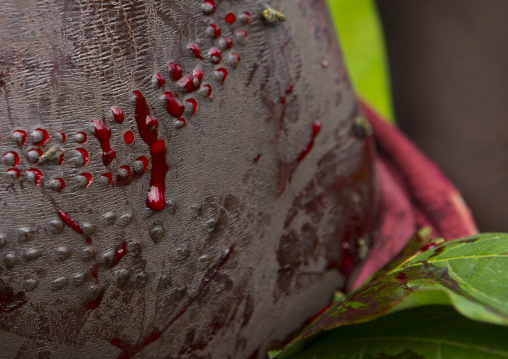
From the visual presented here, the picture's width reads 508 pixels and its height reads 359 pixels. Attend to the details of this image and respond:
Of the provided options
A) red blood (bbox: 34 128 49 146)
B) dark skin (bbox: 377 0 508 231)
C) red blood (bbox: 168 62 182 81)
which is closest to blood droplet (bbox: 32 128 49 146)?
red blood (bbox: 34 128 49 146)

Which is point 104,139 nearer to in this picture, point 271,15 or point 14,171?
point 14,171

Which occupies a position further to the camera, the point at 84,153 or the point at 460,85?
the point at 460,85

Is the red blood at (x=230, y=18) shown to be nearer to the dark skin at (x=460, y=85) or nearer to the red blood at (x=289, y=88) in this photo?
the red blood at (x=289, y=88)

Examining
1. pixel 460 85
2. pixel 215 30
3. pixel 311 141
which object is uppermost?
pixel 215 30

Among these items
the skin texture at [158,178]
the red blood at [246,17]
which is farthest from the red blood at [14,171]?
the red blood at [246,17]

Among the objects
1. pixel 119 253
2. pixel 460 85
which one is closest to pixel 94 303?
pixel 119 253

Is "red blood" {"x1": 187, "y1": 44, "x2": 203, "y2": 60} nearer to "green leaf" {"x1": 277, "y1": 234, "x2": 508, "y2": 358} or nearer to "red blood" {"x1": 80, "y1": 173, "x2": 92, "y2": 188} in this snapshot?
"red blood" {"x1": 80, "y1": 173, "x2": 92, "y2": 188}

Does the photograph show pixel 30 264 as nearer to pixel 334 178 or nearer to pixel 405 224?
pixel 334 178

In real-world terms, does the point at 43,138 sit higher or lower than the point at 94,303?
higher
